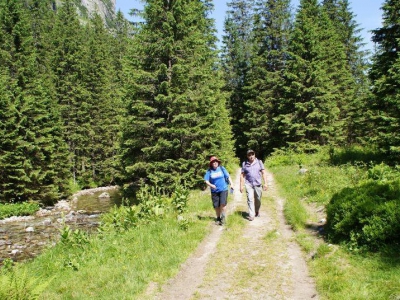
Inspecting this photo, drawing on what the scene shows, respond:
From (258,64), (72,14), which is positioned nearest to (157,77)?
(258,64)

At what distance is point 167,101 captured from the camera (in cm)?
1653

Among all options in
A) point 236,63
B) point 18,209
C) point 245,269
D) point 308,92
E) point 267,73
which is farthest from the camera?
point 236,63

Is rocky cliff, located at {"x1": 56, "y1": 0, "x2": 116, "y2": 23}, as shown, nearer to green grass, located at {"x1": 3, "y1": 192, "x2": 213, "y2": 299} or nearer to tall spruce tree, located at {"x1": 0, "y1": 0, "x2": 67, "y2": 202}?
tall spruce tree, located at {"x1": 0, "y1": 0, "x2": 67, "y2": 202}

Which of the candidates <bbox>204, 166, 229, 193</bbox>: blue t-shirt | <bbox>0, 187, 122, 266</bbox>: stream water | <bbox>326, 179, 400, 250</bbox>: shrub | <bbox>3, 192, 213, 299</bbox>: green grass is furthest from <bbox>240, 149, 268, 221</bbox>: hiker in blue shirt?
<bbox>0, 187, 122, 266</bbox>: stream water

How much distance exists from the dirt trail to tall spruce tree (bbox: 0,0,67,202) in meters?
23.2

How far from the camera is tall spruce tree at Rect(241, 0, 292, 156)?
108 feet

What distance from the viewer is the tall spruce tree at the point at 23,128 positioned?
85.5 ft

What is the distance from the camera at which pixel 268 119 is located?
33188 millimetres

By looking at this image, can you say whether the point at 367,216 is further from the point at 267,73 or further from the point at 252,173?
the point at 267,73

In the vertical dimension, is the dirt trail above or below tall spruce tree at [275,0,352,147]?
below

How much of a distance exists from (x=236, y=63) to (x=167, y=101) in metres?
26.0

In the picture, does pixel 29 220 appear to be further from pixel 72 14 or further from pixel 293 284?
pixel 72 14

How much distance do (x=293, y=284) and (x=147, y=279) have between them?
9.04 feet

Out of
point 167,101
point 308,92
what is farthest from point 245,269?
point 308,92
